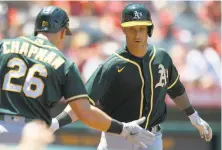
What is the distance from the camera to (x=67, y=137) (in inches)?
379

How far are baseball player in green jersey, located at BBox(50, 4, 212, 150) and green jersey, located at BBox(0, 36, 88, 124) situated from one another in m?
1.00

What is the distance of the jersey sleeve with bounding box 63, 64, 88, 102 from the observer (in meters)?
4.05

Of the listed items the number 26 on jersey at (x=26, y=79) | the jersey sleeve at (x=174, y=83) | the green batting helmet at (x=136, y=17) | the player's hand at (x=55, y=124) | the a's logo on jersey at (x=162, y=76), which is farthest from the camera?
the jersey sleeve at (x=174, y=83)

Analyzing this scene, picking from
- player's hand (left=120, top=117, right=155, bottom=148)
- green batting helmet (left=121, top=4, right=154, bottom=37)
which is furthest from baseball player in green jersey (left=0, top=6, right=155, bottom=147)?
green batting helmet (left=121, top=4, right=154, bottom=37)

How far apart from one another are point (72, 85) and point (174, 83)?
1.70m

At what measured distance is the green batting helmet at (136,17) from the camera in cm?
513

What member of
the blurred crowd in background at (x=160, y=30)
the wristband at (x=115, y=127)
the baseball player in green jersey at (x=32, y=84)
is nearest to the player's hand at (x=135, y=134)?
the wristband at (x=115, y=127)

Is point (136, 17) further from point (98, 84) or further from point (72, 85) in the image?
point (72, 85)

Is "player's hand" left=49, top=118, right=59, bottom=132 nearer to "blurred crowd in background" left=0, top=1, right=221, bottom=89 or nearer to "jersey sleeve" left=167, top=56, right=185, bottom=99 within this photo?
"jersey sleeve" left=167, top=56, right=185, bottom=99

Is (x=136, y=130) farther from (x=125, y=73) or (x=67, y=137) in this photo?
(x=67, y=137)

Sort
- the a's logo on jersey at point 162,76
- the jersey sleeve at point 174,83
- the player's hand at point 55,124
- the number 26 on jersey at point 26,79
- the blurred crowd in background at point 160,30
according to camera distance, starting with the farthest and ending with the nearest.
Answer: the blurred crowd in background at point 160,30, the jersey sleeve at point 174,83, the a's logo on jersey at point 162,76, the player's hand at point 55,124, the number 26 on jersey at point 26,79

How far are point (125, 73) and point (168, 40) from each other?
14.7 ft

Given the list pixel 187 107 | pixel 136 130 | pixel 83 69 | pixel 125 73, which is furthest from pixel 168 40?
pixel 136 130

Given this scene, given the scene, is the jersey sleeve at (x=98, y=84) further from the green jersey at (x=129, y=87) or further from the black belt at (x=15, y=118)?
the black belt at (x=15, y=118)
